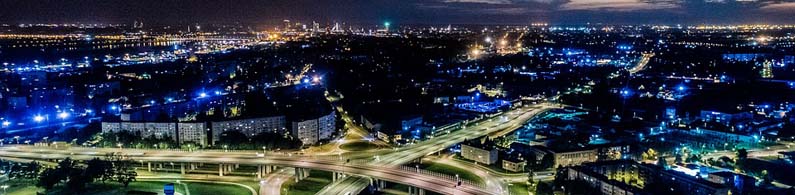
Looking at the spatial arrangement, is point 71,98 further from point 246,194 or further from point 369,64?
point 369,64

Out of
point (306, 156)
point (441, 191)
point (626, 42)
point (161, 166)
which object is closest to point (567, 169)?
point (441, 191)

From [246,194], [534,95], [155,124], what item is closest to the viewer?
[246,194]

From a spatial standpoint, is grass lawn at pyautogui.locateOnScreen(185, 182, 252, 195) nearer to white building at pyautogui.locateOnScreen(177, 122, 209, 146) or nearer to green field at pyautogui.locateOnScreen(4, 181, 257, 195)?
green field at pyautogui.locateOnScreen(4, 181, 257, 195)

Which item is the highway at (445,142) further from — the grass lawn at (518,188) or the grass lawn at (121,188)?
the grass lawn at (121,188)

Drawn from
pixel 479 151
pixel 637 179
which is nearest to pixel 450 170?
pixel 479 151

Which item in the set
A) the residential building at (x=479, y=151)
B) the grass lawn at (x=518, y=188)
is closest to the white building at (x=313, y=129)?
the residential building at (x=479, y=151)

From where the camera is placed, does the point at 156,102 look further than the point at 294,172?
Yes
